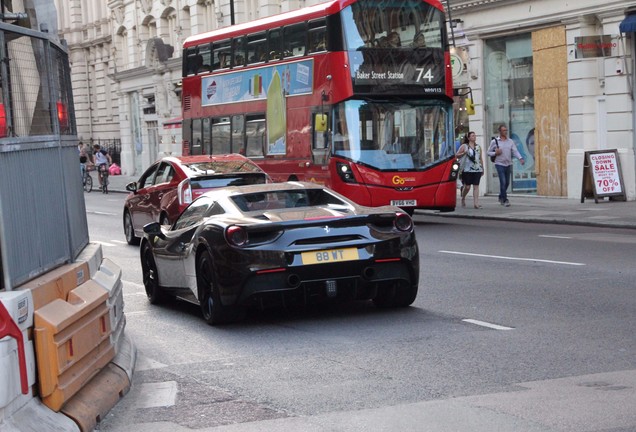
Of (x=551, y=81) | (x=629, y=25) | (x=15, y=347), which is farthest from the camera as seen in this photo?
(x=551, y=81)

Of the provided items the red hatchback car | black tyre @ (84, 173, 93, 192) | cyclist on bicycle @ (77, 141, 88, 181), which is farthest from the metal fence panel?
black tyre @ (84, 173, 93, 192)

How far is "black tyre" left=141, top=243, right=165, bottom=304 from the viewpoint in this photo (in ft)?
42.7

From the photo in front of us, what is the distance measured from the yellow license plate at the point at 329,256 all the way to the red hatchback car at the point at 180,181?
785 centimetres

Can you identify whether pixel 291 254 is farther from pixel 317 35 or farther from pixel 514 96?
pixel 514 96

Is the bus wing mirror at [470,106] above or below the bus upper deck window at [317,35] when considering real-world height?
below

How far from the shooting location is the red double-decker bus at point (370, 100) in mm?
22750

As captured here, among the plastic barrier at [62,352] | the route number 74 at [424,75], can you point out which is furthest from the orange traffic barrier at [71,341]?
the route number 74 at [424,75]

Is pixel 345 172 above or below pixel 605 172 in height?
above

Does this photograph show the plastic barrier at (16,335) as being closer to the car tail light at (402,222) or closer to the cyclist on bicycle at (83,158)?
the cyclist on bicycle at (83,158)

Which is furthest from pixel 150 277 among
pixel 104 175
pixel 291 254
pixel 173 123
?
pixel 173 123

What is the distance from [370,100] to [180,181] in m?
5.16

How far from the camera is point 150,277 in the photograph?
43.5ft

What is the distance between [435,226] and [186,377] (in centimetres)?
1500

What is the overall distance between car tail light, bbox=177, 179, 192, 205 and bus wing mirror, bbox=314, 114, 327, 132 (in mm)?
5189
